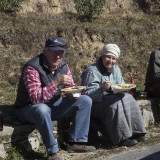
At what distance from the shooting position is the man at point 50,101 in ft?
14.0

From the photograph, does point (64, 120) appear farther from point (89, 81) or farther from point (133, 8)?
point (133, 8)

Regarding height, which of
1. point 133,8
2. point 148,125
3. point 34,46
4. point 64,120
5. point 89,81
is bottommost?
point 148,125

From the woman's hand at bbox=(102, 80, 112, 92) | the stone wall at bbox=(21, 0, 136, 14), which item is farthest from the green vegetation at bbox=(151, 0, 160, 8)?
the woman's hand at bbox=(102, 80, 112, 92)

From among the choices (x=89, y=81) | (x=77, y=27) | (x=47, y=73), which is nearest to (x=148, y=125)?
(x=89, y=81)

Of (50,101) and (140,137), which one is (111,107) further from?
(50,101)

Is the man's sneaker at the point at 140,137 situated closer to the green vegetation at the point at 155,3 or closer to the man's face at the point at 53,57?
the man's face at the point at 53,57

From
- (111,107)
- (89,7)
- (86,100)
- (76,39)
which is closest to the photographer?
(86,100)

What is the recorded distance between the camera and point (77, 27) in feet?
30.1

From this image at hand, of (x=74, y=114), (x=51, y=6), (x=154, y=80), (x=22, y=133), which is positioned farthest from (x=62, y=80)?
(x=51, y=6)

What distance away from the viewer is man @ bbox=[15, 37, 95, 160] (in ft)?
14.0

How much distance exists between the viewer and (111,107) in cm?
491

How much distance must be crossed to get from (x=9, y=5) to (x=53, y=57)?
5151mm

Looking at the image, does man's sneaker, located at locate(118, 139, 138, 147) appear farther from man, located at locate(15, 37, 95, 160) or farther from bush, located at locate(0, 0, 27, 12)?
bush, located at locate(0, 0, 27, 12)

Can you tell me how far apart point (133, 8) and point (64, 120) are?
7.99m
